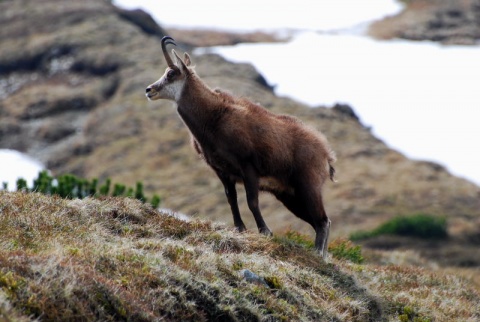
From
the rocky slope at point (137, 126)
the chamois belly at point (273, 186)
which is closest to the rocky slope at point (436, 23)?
the rocky slope at point (137, 126)

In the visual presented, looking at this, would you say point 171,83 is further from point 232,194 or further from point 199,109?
point 232,194

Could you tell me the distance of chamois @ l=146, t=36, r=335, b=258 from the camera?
14422mm

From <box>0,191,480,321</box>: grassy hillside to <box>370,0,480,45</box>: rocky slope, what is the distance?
7681 cm

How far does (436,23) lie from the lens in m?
93.8

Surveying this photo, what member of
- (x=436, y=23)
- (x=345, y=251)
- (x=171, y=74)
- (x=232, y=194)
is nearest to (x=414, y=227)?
(x=345, y=251)

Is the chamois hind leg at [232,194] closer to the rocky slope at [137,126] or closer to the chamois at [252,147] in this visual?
the chamois at [252,147]

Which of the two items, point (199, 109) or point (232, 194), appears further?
point (232, 194)

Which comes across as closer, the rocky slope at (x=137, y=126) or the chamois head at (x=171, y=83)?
the chamois head at (x=171, y=83)

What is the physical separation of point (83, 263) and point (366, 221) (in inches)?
1547

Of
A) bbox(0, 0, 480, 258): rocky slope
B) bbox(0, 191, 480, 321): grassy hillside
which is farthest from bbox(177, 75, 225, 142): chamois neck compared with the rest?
bbox(0, 0, 480, 258): rocky slope

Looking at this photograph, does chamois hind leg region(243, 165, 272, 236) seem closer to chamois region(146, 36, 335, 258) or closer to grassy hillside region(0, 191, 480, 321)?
chamois region(146, 36, 335, 258)

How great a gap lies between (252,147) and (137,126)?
4882cm

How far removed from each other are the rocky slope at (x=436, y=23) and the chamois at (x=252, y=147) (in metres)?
75.8

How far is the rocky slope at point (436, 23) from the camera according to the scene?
299 ft
